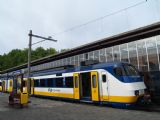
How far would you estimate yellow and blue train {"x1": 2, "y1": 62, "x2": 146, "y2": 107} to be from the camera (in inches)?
542

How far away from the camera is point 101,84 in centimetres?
1543

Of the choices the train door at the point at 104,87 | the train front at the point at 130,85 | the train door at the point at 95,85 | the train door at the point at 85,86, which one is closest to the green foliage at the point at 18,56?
the train door at the point at 85,86

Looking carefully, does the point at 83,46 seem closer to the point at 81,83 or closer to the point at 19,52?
the point at 81,83

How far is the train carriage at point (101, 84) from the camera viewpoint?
13.8 meters

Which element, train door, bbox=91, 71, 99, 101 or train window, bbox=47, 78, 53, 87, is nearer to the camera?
Result: train door, bbox=91, 71, 99, 101

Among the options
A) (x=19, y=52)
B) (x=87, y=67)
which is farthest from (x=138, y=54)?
(x=19, y=52)

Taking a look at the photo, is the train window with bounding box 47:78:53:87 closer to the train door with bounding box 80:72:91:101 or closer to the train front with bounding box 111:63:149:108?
the train door with bounding box 80:72:91:101

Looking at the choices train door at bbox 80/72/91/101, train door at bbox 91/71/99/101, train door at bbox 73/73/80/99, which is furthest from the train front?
train door at bbox 73/73/80/99

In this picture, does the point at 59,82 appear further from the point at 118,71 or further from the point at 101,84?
the point at 118,71

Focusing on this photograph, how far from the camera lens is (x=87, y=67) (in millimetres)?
17062

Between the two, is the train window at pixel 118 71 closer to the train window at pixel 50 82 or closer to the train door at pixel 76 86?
the train door at pixel 76 86

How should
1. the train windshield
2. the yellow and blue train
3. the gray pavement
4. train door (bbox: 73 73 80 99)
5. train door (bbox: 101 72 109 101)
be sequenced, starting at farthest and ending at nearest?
1. train door (bbox: 73 73 80 99)
2. train door (bbox: 101 72 109 101)
3. the train windshield
4. the yellow and blue train
5. the gray pavement

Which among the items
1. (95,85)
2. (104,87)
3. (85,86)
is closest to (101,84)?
(104,87)

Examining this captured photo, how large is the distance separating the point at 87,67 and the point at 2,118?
7.74 meters
